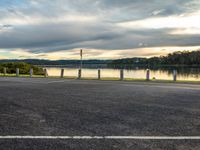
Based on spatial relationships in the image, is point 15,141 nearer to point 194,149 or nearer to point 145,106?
point 194,149

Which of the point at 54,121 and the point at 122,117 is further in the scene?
the point at 122,117

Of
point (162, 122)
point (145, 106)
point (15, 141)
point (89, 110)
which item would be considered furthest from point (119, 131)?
point (145, 106)

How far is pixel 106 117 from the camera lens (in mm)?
8172

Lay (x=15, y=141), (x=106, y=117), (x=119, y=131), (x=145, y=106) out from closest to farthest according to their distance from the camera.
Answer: (x=15, y=141) → (x=119, y=131) → (x=106, y=117) → (x=145, y=106)

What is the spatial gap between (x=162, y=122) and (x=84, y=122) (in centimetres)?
198

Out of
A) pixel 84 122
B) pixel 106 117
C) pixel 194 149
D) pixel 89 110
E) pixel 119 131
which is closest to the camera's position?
pixel 194 149

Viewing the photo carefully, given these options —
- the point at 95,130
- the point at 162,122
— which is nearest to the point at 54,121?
the point at 95,130

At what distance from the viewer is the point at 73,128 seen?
22.3ft

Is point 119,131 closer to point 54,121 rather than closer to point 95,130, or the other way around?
point 95,130

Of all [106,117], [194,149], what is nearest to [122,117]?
[106,117]

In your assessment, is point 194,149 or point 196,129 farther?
point 196,129

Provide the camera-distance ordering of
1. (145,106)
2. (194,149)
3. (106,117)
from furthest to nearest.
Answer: (145,106)
(106,117)
(194,149)

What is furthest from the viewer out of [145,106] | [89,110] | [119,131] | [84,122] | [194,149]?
[145,106]

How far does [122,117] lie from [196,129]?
6.88 ft
